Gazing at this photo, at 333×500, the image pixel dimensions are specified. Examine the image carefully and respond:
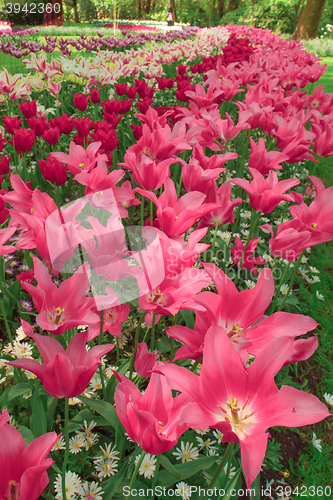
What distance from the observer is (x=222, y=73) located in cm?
454

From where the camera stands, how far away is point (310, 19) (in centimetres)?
2089

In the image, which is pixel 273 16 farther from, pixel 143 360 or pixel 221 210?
pixel 143 360

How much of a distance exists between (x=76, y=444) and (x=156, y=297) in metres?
0.91

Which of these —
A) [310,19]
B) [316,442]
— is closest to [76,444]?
[316,442]

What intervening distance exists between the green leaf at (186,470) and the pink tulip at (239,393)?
28.7 inches

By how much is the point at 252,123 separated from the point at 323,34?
1349 inches

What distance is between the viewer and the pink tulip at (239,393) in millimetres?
724

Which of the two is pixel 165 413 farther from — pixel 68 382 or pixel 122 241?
pixel 122 241

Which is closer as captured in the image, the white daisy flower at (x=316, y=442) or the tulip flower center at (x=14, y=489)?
the tulip flower center at (x=14, y=489)

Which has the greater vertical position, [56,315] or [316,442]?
[56,315]

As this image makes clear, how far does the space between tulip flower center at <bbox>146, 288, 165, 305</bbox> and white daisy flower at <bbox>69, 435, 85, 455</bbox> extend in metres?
0.88

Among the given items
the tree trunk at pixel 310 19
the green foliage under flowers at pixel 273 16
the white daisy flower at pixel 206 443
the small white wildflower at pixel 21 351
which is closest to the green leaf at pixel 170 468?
the white daisy flower at pixel 206 443

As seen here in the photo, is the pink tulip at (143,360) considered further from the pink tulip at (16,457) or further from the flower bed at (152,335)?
the pink tulip at (16,457)

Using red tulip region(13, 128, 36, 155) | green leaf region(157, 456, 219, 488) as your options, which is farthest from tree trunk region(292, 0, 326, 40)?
green leaf region(157, 456, 219, 488)
